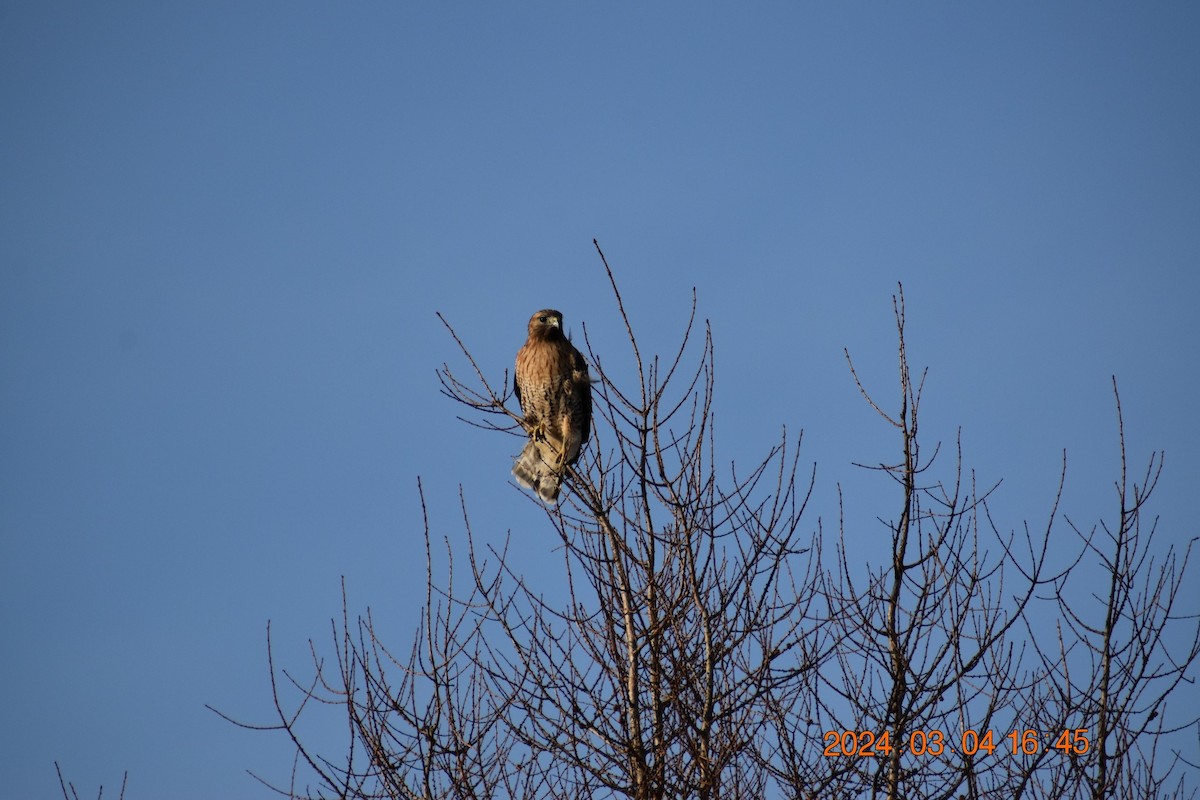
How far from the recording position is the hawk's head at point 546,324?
8.58m


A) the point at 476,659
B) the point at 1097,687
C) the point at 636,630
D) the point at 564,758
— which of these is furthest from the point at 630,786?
the point at 1097,687

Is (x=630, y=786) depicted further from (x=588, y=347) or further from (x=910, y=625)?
(x=588, y=347)

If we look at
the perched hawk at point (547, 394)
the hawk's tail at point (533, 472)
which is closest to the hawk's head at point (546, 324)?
the perched hawk at point (547, 394)

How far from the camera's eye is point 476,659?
4.70 metres

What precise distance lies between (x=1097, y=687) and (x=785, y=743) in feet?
3.98

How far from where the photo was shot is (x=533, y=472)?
8.72 meters

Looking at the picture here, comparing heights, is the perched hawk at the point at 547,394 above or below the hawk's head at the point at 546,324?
below
